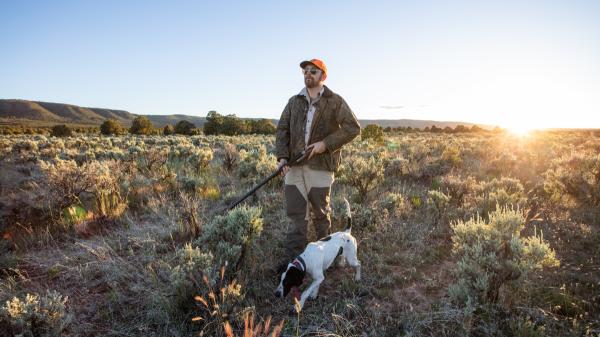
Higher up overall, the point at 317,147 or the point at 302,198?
the point at 317,147

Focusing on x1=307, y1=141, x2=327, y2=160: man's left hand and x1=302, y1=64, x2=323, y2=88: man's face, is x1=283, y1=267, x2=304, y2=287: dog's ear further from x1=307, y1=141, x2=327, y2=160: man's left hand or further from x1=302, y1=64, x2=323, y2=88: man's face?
x1=302, y1=64, x2=323, y2=88: man's face

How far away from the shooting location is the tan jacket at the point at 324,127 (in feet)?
13.1

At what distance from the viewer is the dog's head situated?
10.2ft

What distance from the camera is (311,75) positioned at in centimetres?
389

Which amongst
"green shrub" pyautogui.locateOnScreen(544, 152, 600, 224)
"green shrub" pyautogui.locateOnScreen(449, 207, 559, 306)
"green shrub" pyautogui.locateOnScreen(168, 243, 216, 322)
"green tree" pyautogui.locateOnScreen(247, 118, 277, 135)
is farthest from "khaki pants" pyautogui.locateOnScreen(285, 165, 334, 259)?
"green tree" pyautogui.locateOnScreen(247, 118, 277, 135)

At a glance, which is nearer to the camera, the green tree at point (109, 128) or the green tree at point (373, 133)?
the green tree at point (373, 133)

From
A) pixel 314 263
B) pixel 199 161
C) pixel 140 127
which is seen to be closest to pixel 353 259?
pixel 314 263

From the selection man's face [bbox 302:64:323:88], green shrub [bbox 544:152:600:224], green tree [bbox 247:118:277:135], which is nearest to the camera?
man's face [bbox 302:64:323:88]

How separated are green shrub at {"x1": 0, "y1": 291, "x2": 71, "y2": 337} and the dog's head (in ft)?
6.26

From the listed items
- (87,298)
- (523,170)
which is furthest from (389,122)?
(87,298)

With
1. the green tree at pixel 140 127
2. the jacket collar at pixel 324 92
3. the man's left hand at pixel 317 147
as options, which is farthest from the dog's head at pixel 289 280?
the green tree at pixel 140 127

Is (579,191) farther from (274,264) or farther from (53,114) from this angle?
(53,114)

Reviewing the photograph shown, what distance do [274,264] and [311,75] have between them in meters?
2.56

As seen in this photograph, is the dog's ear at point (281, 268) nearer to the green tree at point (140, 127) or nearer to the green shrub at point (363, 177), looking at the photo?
the green shrub at point (363, 177)
